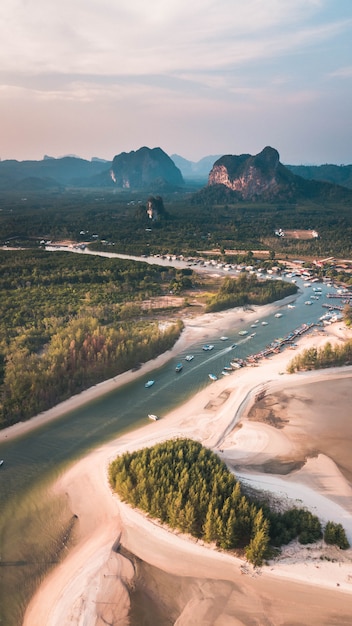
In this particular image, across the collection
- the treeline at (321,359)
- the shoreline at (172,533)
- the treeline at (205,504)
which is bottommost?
the shoreline at (172,533)

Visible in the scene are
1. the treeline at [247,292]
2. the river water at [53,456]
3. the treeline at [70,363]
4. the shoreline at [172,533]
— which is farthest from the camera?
the treeline at [247,292]

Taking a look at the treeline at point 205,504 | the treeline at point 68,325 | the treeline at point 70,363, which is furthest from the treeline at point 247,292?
the treeline at point 205,504

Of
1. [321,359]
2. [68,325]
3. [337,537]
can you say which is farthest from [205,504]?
[68,325]

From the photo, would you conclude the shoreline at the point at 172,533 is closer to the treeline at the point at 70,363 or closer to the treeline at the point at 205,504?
the treeline at the point at 205,504

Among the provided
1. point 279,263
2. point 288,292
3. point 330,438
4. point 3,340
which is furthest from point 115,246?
point 330,438

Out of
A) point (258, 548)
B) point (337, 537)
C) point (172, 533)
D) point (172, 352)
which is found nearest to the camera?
point (258, 548)

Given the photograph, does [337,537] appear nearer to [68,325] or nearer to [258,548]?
[258,548]
